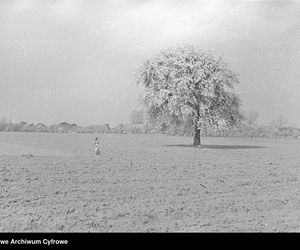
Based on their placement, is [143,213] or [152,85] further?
[152,85]

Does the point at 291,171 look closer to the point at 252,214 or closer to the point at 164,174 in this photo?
the point at 164,174

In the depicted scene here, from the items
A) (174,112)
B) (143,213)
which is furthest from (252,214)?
(174,112)

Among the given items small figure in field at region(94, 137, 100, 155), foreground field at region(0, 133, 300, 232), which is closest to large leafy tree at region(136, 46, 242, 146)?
A: small figure in field at region(94, 137, 100, 155)

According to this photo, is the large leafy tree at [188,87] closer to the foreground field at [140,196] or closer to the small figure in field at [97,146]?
the small figure in field at [97,146]

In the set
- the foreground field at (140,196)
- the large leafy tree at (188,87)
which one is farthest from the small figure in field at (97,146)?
the large leafy tree at (188,87)

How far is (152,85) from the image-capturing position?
2700 cm

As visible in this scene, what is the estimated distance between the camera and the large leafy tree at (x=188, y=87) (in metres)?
25.4

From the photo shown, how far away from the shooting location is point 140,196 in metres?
8.15

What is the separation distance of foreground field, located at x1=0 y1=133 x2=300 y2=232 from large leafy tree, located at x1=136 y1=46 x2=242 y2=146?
43.1 feet

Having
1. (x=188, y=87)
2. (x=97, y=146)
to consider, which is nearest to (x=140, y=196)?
(x=97, y=146)

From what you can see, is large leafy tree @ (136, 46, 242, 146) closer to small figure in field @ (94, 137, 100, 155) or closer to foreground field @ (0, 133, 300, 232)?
small figure in field @ (94, 137, 100, 155)

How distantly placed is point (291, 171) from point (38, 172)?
785cm

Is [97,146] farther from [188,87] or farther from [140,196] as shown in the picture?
[188,87]

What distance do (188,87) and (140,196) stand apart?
17812 mm
